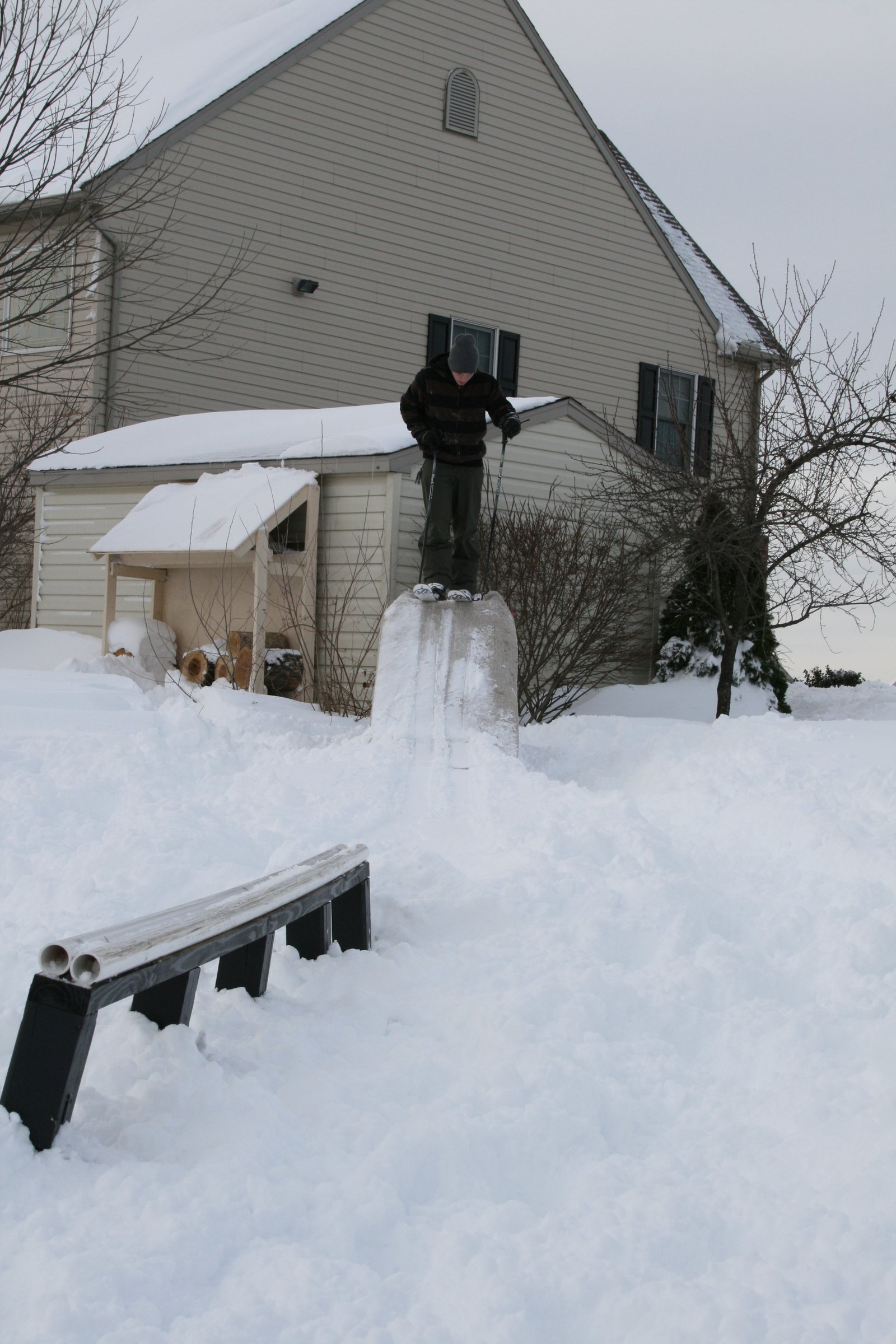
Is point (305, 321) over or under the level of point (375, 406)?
over

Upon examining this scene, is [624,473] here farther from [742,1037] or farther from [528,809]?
[742,1037]

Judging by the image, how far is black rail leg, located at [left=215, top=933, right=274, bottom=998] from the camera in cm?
365

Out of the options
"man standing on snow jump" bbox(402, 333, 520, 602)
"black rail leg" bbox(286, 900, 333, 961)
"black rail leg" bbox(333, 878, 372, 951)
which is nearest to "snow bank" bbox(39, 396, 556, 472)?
"man standing on snow jump" bbox(402, 333, 520, 602)

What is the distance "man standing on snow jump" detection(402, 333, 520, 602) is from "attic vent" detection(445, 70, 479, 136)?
1024 centimetres

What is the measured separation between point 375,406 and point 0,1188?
35.6 ft


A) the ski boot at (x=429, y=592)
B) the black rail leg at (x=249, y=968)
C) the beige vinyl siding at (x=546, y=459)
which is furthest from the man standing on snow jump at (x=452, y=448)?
the black rail leg at (x=249, y=968)

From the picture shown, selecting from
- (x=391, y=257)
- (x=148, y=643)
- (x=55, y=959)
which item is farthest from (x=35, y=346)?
(x=55, y=959)

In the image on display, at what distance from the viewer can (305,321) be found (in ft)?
52.9

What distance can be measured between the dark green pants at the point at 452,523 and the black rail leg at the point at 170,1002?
18.2ft

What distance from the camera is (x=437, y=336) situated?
56.6 ft

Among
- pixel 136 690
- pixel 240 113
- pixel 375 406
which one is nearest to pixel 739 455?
pixel 375 406

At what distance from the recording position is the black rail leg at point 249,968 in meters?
3.65

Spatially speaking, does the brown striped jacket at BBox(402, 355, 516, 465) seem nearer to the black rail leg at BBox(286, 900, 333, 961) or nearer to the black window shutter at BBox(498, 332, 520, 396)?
the black rail leg at BBox(286, 900, 333, 961)

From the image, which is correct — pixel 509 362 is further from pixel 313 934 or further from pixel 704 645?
pixel 313 934
